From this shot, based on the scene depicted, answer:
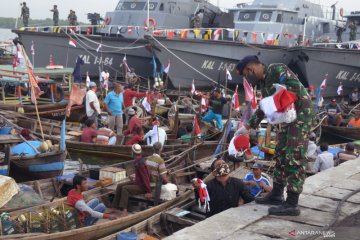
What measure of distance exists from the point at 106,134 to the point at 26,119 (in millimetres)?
3414

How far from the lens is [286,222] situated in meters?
5.09

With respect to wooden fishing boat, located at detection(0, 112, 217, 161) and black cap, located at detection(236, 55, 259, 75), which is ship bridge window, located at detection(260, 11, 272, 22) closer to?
wooden fishing boat, located at detection(0, 112, 217, 161)

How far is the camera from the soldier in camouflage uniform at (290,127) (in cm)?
510

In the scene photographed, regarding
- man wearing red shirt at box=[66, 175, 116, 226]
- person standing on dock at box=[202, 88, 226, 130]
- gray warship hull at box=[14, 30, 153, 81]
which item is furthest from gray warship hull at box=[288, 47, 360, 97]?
man wearing red shirt at box=[66, 175, 116, 226]

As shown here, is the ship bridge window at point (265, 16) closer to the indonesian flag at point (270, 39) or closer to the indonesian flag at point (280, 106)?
the indonesian flag at point (270, 39)

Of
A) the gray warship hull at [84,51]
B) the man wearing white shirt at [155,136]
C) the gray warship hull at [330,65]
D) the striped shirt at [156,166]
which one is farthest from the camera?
the gray warship hull at [84,51]

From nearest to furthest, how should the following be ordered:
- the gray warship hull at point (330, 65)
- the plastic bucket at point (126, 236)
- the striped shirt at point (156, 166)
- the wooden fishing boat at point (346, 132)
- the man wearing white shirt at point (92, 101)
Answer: the plastic bucket at point (126, 236)
the striped shirt at point (156, 166)
the man wearing white shirt at point (92, 101)
the wooden fishing boat at point (346, 132)
the gray warship hull at point (330, 65)

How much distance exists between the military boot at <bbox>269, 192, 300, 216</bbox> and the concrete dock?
46mm

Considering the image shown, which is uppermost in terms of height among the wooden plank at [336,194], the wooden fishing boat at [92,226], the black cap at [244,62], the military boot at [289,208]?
the black cap at [244,62]

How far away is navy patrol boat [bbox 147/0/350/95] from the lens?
90.6ft

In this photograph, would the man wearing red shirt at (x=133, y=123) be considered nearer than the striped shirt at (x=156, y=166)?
No

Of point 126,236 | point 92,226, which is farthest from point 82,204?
point 126,236

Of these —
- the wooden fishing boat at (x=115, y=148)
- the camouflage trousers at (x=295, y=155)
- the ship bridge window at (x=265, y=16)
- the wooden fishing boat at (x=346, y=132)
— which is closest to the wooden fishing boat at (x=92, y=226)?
the camouflage trousers at (x=295, y=155)

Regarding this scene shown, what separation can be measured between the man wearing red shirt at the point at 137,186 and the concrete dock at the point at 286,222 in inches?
118
